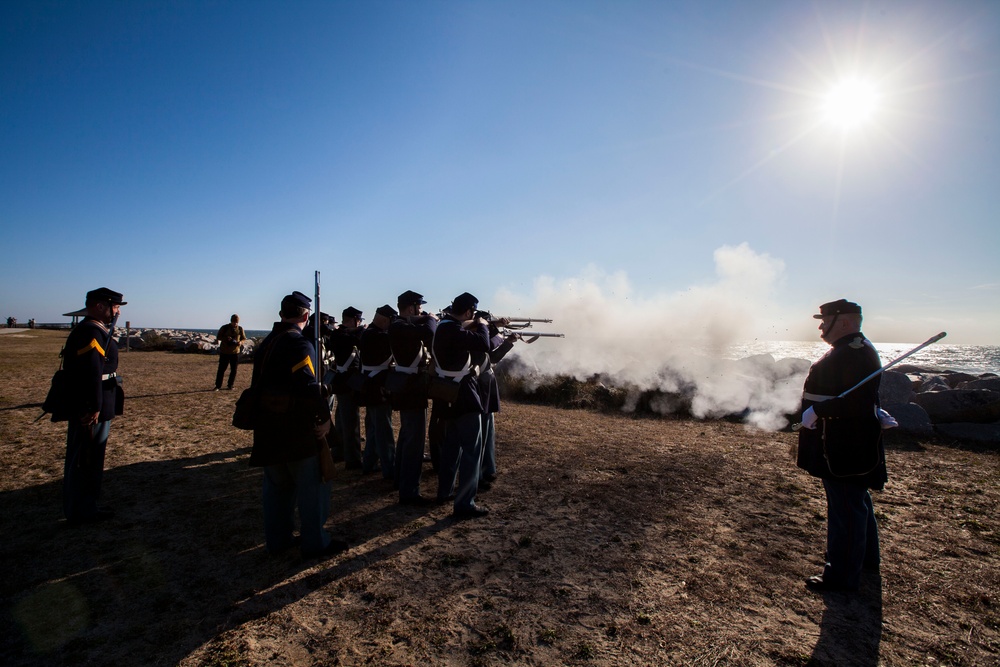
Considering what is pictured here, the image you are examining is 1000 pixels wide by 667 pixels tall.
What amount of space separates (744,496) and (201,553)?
6.13 meters

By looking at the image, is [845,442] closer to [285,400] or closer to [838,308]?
[838,308]

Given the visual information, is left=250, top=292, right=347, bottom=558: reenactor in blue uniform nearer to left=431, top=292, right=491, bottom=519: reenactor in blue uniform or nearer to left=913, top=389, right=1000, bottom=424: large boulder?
left=431, top=292, right=491, bottom=519: reenactor in blue uniform

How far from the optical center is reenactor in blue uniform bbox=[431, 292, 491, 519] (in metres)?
5.11

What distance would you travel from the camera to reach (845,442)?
3.65m

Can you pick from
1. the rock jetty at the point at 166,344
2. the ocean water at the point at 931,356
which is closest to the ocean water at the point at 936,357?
the ocean water at the point at 931,356

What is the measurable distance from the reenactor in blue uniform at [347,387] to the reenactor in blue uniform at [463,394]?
6.92ft

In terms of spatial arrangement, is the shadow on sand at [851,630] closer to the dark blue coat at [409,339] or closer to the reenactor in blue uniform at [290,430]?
the reenactor in blue uniform at [290,430]

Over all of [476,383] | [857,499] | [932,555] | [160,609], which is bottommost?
[160,609]

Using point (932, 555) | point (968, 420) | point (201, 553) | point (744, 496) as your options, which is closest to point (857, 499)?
point (932, 555)

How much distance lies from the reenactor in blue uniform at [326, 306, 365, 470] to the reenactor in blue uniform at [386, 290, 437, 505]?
4.79 ft

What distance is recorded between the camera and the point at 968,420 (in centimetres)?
980

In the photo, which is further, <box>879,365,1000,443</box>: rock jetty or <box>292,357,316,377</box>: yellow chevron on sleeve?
<box>879,365,1000,443</box>: rock jetty

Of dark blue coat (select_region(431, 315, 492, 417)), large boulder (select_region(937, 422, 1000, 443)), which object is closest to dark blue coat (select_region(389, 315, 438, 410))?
A: dark blue coat (select_region(431, 315, 492, 417))

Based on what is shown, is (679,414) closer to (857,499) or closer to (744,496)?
(744,496)
